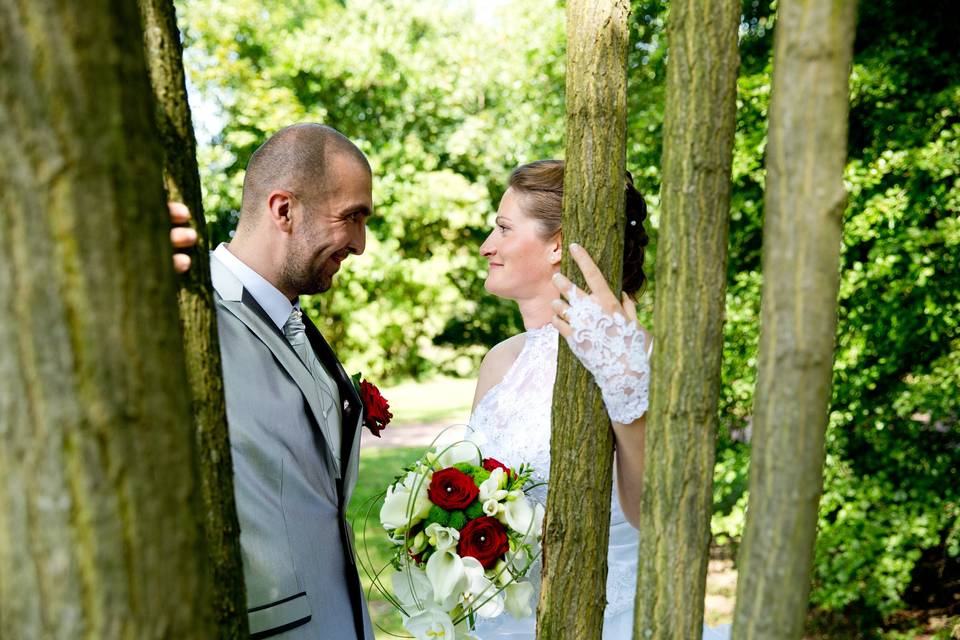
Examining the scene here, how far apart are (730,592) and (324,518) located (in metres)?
4.14

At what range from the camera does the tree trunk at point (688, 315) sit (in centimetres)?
140

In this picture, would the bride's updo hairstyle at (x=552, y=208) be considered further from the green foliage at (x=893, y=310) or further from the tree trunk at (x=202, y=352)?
the green foliage at (x=893, y=310)

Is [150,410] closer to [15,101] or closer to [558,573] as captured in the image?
[15,101]

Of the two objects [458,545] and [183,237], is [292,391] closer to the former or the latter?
[458,545]

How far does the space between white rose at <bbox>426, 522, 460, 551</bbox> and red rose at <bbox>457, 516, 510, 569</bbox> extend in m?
0.02

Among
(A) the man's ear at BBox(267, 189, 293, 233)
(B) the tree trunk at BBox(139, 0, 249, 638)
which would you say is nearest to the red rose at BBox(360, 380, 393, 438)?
(A) the man's ear at BBox(267, 189, 293, 233)

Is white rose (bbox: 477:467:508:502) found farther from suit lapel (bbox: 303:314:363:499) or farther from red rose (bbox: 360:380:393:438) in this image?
red rose (bbox: 360:380:393:438)

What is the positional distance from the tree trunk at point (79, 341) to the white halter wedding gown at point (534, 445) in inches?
73.2

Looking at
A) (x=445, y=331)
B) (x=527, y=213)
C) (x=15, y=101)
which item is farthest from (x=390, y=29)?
(x=15, y=101)

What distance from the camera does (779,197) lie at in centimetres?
121

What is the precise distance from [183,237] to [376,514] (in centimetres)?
698

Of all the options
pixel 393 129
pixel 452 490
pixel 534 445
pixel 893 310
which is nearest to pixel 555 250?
pixel 534 445

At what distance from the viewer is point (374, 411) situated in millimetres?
2971

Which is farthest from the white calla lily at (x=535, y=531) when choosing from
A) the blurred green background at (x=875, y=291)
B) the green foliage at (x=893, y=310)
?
the green foliage at (x=893, y=310)
